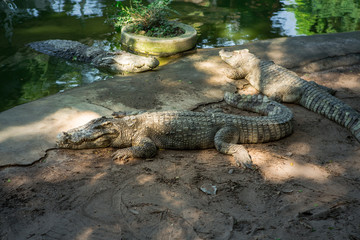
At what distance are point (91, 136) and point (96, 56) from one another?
16.5ft

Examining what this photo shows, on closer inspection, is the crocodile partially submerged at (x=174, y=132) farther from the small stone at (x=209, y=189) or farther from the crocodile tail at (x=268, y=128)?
the small stone at (x=209, y=189)

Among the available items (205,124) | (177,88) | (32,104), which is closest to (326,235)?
(205,124)

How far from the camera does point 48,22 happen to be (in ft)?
38.5

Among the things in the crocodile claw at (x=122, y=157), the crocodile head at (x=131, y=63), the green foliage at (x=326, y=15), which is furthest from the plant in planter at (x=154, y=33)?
the crocodile claw at (x=122, y=157)

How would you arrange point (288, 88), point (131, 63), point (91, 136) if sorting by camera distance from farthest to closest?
point (131, 63) → point (288, 88) → point (91, 136)

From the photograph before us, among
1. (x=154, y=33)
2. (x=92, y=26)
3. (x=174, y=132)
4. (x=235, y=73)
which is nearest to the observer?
(x=174, y=132)

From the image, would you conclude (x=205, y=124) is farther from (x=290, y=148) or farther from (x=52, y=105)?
(x=52, y=105)

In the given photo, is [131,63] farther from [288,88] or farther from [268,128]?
[268,128]

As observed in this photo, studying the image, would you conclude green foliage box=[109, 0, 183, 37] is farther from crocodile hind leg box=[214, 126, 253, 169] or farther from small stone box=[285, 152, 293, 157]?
small stone box=[285, 152, 293, 157]

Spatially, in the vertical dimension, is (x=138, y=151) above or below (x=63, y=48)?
below

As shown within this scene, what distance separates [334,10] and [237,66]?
30.1 feet

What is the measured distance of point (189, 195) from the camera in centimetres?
343

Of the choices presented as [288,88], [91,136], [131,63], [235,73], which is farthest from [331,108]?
[131,63]

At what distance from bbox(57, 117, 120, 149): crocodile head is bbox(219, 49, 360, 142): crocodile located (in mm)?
3487
